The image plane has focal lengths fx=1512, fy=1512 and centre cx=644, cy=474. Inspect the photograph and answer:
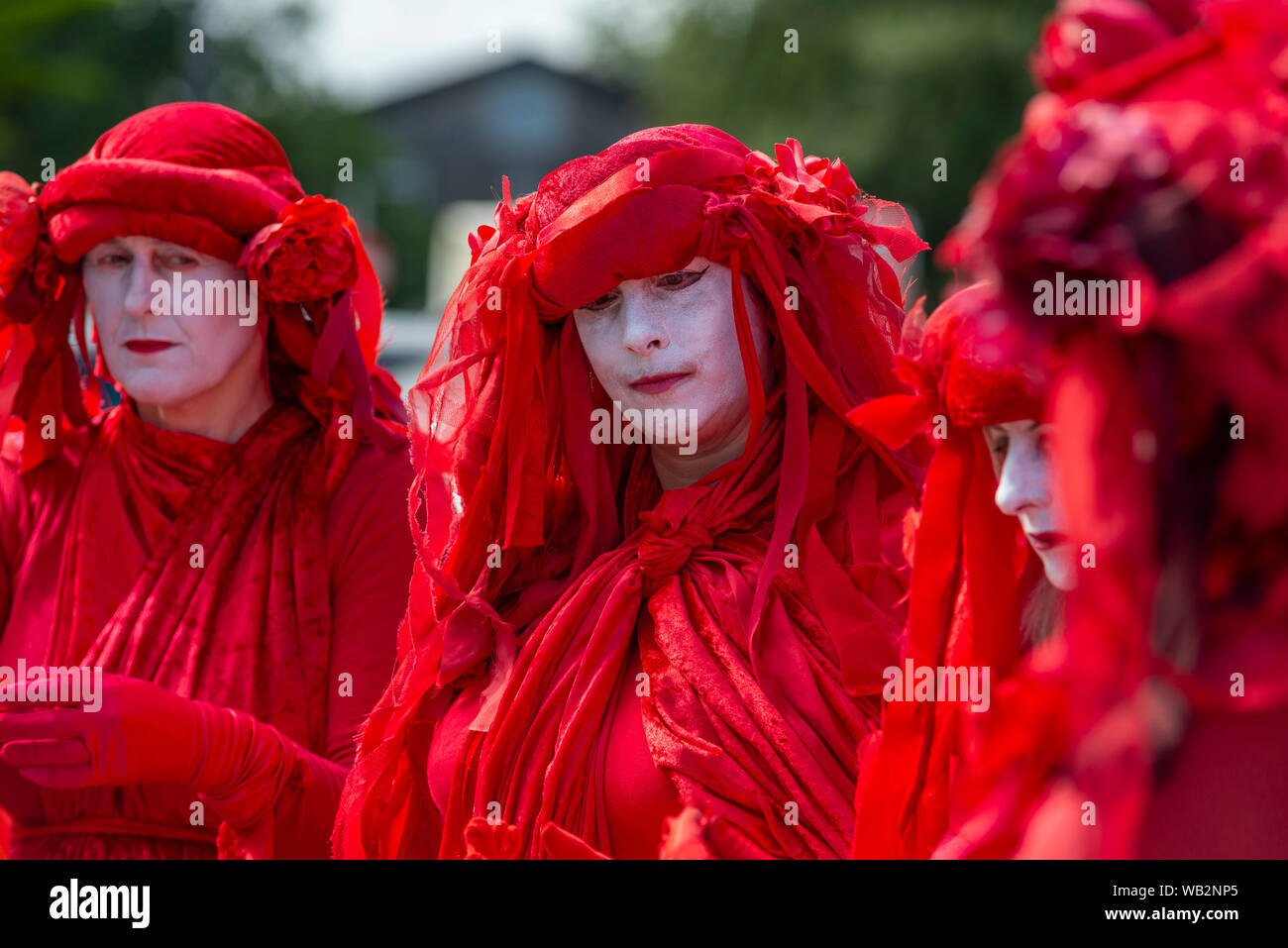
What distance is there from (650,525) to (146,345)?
1046 mm

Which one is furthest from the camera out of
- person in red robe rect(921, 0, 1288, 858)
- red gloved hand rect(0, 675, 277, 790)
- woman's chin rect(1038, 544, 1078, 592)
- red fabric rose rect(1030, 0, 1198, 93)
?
red gloved hand rect(0, 675, 277, 790)

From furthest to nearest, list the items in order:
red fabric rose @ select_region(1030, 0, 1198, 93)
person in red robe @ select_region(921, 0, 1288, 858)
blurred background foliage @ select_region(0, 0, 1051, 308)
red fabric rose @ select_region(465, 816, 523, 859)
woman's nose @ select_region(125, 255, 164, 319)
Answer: blurred background foliage @ select_region(0, 0, 1051, 308), woman's nose @ select_region(125, 255, 164, 319), red fabric rose @ select_region(465, 816, 523, 859), red fabric rose @ select_region(1030, 0, 1198, 93), person in red robe @ select_region(921, 0, 1288, 858)

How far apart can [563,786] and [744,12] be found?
17643 mm

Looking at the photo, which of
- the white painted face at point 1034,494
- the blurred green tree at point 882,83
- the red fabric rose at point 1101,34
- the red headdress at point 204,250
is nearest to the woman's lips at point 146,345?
the red headdress at point 204,250

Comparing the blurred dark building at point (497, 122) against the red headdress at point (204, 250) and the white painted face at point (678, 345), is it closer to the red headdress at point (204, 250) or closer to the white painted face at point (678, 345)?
the red headdress at point (204, 250)

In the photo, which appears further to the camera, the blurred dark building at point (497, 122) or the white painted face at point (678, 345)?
the blurred dark building at point (497, 122)

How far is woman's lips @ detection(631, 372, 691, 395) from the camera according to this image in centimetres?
217

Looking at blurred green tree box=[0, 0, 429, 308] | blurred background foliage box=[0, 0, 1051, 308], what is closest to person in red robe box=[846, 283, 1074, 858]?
blurred green tree box=[0, 0, 429, 308]

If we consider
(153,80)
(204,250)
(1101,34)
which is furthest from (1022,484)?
(153,80)

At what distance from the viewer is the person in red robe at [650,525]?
1.98 m

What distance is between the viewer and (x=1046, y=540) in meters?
1.50

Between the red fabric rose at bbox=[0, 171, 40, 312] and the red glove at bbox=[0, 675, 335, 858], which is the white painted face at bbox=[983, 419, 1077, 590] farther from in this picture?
the red fabric rose at bbox=[0, 171, 40, 312]

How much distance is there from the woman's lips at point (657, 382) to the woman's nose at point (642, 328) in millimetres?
41
